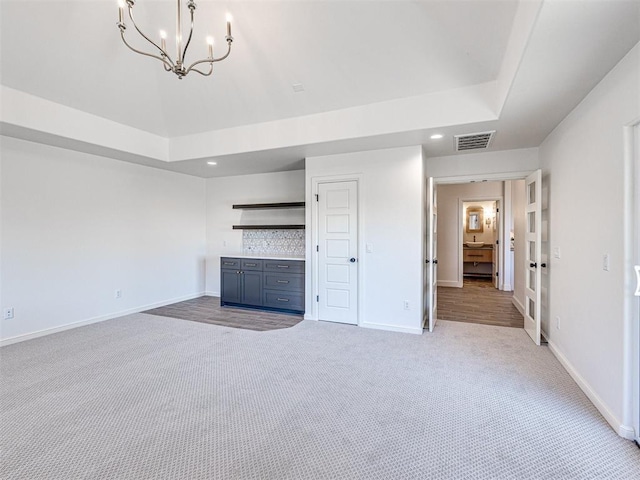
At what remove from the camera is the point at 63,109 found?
11.8ft

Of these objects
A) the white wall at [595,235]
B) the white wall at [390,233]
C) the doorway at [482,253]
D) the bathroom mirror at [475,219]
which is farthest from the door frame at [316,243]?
the bathroom mirror at [475,219]

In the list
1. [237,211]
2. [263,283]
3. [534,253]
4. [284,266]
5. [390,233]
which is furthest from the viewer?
[237,211]

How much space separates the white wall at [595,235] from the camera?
203 cm

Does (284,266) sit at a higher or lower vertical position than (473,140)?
lower

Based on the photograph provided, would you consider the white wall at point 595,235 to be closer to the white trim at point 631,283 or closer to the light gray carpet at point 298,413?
the white trim at point 631,283

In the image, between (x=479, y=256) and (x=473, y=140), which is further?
(x=479, y=256)

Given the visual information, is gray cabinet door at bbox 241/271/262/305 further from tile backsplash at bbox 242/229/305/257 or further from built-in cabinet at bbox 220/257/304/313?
tile backsplash at bbox 242/229/305/257

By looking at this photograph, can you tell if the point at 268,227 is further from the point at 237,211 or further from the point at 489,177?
the point at 489,177

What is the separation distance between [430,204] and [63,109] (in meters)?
4.56

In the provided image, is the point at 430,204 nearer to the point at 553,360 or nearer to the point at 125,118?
the point at 553,360

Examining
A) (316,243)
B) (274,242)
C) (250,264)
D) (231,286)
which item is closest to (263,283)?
(250,264)

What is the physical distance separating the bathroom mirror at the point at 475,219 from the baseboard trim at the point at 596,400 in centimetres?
663

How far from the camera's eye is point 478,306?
548cm

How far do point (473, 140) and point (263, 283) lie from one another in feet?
11.9
